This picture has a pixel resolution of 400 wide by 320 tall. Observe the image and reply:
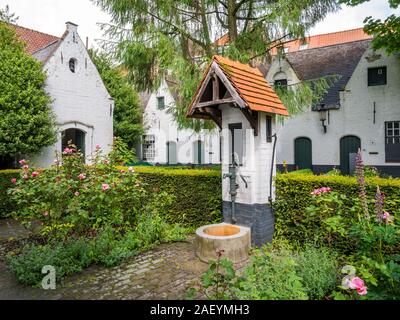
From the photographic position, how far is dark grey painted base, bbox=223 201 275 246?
213 inches

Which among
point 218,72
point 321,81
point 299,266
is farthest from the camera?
point 321,81

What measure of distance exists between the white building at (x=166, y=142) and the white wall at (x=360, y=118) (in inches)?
208

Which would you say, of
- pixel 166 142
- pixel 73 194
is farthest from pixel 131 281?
pixel 166 142

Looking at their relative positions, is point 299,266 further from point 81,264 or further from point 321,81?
point 321,81

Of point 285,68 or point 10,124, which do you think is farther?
point 285,68

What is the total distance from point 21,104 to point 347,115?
14.4m

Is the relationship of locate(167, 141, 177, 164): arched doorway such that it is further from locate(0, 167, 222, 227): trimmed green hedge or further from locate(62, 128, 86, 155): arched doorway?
locate(0, 167, 222, 227): trimmed green hedge

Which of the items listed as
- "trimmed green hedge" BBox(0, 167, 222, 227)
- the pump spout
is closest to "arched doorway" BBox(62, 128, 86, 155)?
"trimmed green hedge" BBox(0, 167, 222, 227)

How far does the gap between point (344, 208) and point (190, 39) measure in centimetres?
689

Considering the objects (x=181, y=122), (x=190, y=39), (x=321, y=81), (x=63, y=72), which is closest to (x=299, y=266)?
(x=181, y=122)

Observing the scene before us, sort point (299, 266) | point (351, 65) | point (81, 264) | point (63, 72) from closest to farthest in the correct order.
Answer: point (299, 266) → point (81, 264) → point (63, 72) → point (351, 65)

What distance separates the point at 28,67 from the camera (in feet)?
37.3

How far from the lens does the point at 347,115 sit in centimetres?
1398

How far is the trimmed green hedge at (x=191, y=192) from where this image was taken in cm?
657
